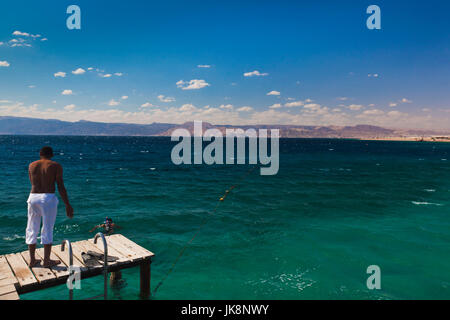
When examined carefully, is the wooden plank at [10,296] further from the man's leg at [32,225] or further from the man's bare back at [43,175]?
the man's bare back at [43,175]

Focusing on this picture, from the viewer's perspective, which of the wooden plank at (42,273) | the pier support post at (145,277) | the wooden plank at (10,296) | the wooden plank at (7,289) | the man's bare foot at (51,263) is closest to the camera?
the wooden plank at (10,296)

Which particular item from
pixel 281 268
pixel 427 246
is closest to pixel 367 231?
pixel 427 246

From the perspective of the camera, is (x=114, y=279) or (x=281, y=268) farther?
(x=281, y=268)

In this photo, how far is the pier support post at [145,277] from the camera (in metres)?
9.45

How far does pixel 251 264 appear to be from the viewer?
14.2 meters

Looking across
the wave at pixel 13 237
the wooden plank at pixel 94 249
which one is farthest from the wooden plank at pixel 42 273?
the wave at pixel 13 237

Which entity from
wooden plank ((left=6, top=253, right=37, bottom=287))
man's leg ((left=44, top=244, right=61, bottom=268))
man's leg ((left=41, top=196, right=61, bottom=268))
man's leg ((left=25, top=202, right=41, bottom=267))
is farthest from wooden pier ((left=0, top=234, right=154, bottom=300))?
man's leg ((left=41, top=196, right=61, bottom=268))

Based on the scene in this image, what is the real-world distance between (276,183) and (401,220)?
1907 centimetres

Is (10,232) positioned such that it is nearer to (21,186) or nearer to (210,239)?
(210,239)

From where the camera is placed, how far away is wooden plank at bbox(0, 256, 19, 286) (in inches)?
278

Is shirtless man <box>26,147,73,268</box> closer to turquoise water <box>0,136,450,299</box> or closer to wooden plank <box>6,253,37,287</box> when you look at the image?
wooden plank <box>6,253,37,287</box>

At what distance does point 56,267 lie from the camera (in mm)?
7742

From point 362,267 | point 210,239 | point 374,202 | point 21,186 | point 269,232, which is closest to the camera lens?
point 362,267

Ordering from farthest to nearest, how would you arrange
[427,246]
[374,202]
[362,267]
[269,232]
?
[374,202]
[269,232]
[427,246]
[362,267]
